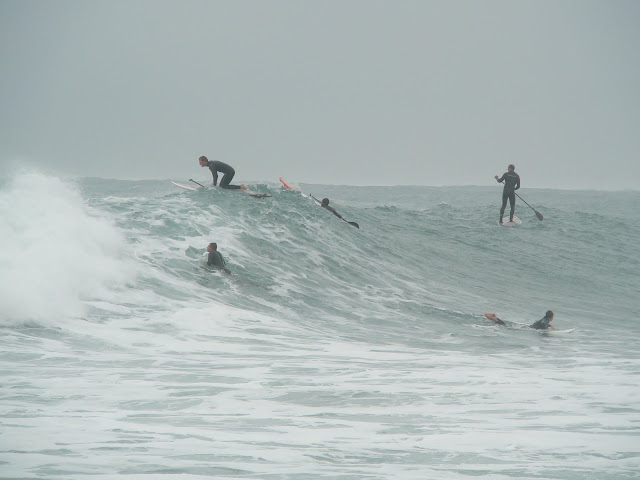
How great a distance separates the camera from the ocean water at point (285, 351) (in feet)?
18.4

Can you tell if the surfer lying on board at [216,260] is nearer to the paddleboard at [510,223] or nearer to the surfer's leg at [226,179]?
the surfer's leg at [226,179]

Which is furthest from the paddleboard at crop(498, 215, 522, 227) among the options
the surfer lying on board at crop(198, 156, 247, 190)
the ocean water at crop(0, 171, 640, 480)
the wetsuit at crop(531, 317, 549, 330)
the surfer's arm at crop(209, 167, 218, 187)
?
the wetsuit at crop(531, 317, 549, 330)

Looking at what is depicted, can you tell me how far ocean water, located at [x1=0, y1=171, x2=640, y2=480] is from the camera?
18.4 ft

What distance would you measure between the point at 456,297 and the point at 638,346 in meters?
4.50

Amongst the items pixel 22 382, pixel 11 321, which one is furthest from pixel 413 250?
pixel 22 382

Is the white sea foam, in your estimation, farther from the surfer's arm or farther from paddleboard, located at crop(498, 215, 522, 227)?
paddleboard, located at crop(498, 215, 522, 227)

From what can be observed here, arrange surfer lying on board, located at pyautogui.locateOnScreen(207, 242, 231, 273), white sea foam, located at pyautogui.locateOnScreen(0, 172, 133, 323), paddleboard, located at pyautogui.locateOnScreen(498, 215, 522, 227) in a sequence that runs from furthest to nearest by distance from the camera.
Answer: paddleboard, located at pyautogui.locateOnScreen(498, 215, 522, 227) < surfer lying on board, located at pyautogui.locateOnScreen(207, 242, 231, 273) < white sea foam, located at pyautogui.locateOnScreen(0, 172, 133, 323)

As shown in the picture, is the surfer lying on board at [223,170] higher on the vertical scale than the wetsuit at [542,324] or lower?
higher

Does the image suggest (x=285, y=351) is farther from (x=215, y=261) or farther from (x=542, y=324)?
(x=542, y=324)

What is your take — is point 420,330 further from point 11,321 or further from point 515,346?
point 11,321

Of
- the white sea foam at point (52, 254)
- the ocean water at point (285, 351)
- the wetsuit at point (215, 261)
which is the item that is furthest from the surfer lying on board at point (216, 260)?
the white sea foam at point (52, 254)

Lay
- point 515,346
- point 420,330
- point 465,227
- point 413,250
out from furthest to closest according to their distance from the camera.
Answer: point 465,227 → point 413,250 → point 420,330 → point 515,346

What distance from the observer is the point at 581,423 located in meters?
6.66

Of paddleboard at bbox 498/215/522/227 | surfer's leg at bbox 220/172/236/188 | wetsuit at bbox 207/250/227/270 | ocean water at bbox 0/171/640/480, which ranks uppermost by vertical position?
surfer's leg at bbox 220/172/236/188
